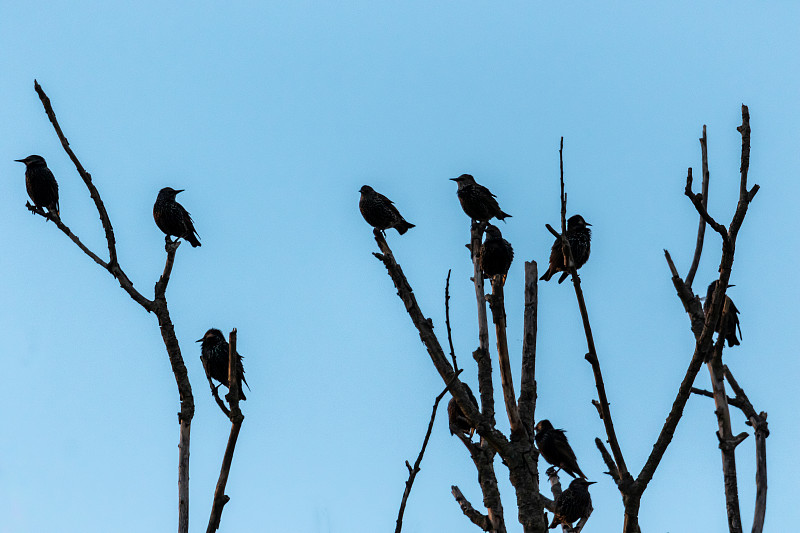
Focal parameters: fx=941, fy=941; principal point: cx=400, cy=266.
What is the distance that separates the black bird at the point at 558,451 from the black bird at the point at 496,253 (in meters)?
2.52

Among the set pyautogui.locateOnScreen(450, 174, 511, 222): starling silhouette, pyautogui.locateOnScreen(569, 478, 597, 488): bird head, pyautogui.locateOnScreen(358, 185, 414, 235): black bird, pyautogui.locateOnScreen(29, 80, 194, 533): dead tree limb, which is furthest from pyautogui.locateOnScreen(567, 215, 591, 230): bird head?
pyautogui.locateOnScreen(29, 80, 194, 533): dead tree limb

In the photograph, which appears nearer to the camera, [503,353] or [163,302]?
[163,302]

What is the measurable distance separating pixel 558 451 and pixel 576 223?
9.46ft

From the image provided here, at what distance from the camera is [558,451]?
38.3 feet

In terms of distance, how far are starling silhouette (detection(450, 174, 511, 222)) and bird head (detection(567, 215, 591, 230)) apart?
36.4 inches

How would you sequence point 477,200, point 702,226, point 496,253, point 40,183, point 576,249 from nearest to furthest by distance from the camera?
point 702,226
point 496,253
point 576,249
point 477,200
point 40,183

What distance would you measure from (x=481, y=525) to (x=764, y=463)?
6.43 ft

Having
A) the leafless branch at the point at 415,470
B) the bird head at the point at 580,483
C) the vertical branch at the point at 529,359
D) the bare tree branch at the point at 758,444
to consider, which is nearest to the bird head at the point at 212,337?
the bird head at the point at 580,483

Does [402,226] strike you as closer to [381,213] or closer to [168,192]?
[381,213]

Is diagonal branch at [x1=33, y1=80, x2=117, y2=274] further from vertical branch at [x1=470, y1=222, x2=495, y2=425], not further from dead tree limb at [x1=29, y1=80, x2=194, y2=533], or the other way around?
vertical branch at [x1=470, y1=222, x2=495, y2=425]

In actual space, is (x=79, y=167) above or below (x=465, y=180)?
below

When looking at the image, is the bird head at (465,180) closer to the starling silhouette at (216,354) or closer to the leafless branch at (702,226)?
the starling silhouette at (216,354)

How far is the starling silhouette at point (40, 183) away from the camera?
41.5 ft

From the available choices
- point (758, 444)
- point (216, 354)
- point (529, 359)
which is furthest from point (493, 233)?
point (758, 444)
